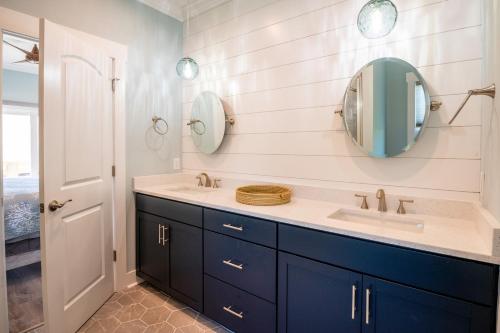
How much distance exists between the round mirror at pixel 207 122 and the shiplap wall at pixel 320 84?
0.08 metres

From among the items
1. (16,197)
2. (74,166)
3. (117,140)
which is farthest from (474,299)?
(16,197)

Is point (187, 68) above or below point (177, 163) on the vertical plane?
above

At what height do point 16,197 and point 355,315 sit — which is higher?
point 16,197

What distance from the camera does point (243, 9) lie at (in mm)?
2244

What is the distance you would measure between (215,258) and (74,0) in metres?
2.17

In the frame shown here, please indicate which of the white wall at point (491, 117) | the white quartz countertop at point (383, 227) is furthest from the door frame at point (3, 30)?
the white wall at point (491, 117)

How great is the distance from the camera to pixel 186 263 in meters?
1.95

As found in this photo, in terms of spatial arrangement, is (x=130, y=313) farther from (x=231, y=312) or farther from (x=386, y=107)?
(x=386, y=107)

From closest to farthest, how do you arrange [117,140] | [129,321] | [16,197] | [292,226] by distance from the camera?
[292,226]
[129,321]
[117,140]
[16,197]

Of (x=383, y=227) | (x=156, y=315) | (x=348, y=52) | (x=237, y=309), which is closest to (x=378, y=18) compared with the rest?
(x=348, y=52)

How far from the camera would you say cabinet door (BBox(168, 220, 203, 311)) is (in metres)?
1.86

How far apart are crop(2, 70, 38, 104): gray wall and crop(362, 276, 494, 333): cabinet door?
6358mm

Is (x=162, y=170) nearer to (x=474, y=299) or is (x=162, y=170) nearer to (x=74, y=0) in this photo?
(x=74, y=0)

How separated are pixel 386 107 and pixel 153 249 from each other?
209cm
